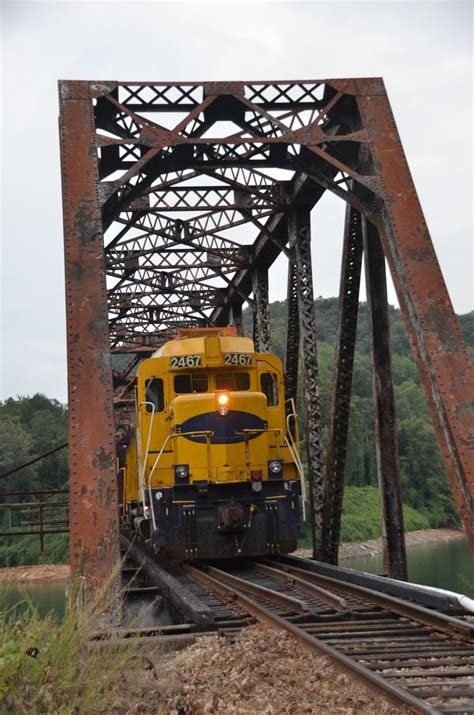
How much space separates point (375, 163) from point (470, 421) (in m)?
3.91

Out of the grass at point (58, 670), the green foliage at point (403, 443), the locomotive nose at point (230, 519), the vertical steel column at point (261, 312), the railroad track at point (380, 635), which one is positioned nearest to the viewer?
the grass at point (58, 670)

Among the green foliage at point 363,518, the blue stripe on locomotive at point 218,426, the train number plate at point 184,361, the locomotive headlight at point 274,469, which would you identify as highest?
the train number plate at point 184,361

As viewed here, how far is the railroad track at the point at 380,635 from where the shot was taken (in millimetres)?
4883

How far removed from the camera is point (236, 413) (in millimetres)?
12000

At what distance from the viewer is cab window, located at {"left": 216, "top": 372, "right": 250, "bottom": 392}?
1286 cm

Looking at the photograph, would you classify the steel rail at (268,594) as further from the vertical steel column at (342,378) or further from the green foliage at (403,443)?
the green foliage at (403,443)

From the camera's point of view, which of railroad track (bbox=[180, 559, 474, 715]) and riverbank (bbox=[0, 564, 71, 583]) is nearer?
railroad track (bbox=[180, 559, 474, 715])

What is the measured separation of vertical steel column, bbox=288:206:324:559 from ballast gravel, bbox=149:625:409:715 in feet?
22.4

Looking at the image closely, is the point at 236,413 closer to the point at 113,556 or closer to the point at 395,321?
the point at 113,556

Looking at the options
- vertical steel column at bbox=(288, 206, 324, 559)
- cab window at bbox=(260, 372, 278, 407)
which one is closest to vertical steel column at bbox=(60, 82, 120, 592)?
cab window at bbox=(260, 372, 278, 407)

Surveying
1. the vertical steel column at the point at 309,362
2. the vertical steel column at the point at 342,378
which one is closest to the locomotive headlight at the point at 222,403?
the vertical steel column at the point at 342,378

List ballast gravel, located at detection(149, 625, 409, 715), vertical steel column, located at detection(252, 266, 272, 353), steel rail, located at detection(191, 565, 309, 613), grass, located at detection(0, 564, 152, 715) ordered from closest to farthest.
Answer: grass, located at detection(0, 564, 152, 715)
ballast gravel, located at detection(149, 625, 409, 715)
steel rail, located at detection(191, 565, 309, 613)
vertical steel column, located at detection(252, 266, 272, 353)

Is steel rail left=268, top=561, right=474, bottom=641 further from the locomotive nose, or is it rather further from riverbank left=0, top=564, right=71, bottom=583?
riverbank left=0, top=564, right=71, bottom=583

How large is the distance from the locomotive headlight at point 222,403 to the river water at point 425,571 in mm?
12877
